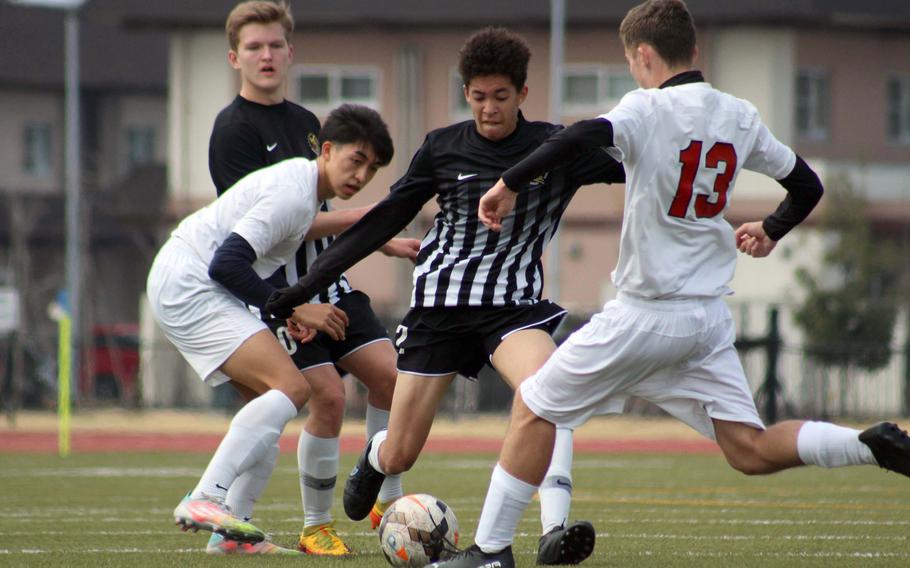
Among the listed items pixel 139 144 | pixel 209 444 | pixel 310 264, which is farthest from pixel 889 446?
pixel 139 144

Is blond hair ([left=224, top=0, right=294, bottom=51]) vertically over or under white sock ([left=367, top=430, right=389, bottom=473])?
over

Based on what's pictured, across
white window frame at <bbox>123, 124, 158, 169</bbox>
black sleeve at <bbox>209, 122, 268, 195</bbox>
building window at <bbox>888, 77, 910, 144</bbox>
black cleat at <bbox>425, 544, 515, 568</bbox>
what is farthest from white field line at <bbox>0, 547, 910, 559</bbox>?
white window frame at <bbox>123, 124, 158, 169</bbox>

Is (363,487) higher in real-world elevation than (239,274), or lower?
lower

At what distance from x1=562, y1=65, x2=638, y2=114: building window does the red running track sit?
1096cm

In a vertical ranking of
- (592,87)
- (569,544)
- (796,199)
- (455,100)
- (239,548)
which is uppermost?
(592,87)

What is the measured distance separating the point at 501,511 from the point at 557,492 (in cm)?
81

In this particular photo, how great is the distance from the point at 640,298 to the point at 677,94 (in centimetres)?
77

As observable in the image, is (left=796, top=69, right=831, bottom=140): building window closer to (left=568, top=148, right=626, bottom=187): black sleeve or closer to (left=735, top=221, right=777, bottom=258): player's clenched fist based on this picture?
(left=568, top=148, right=626, bottom=187): black sleeve

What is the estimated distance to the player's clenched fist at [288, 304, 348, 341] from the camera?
6.38 metres

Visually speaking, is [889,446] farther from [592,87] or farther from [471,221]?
[592,87]

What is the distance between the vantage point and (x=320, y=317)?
639 centimetres

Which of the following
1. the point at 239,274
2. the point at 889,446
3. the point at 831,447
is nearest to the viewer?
the point at 889,446

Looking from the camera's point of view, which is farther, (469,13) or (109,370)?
(469,13)

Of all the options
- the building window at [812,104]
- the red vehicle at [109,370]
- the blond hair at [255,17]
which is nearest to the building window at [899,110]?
the building window at [812,104]
